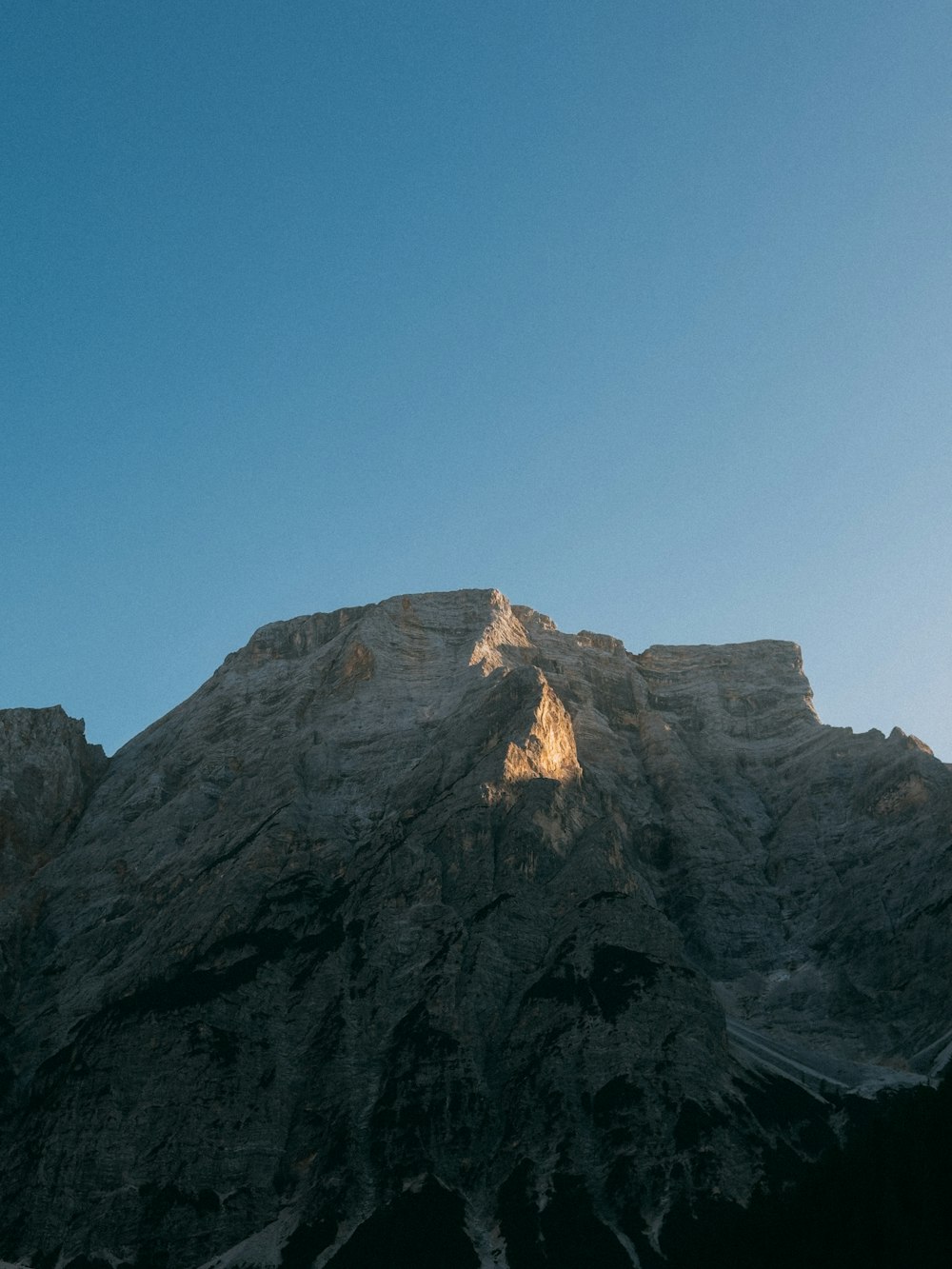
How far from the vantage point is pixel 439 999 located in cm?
14262

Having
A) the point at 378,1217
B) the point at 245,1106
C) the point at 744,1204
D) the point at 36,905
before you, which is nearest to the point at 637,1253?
the point at 744,1204

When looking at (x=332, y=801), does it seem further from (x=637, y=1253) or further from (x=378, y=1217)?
(x=637, y=1253)

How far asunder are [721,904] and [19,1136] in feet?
312

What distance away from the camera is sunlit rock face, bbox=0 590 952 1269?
124m

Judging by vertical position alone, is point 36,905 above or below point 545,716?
A: below

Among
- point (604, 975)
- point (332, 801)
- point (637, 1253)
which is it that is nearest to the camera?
point (637, 1253)

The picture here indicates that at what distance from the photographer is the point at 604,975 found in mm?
144250

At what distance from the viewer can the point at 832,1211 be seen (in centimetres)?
9519

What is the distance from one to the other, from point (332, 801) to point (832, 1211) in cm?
9758

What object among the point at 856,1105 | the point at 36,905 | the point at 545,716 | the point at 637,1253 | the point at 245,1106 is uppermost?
the point at 545,716

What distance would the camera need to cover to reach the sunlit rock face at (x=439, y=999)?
4902 inches

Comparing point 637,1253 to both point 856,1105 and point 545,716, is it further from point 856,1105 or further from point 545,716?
point 545,716

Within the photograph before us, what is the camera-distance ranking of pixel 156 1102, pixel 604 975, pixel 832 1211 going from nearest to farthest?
pixel 832 1211 < pixel 156 1102 < pixel 604 975

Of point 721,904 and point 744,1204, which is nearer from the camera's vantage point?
point 744,1204
